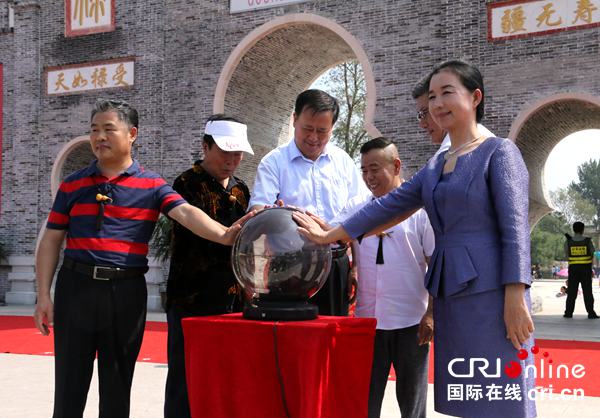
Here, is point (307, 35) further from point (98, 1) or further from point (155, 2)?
point (98, 1)

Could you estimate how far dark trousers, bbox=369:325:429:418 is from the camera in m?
3.21

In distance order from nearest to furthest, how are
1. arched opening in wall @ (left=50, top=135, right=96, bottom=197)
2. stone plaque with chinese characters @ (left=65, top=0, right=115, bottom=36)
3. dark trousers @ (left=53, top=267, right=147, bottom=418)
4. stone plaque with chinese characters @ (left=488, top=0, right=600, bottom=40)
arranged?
dark trousers @ (left=53, top=267, right=147, bottom=418) < stone plaque with chinese characters @ (left=488, top=0, right=600, bottom=40) < stone plaque with chinese characters @ (left=65, top=0, right=115, bottom=36) < arched opening in wall @ (left=50, top=135, right=96, bottom=197)

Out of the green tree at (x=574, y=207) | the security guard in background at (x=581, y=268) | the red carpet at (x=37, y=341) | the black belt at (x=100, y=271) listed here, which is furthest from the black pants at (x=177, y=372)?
the green tree at (x=574, y=207)

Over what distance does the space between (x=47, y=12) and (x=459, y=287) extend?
14789 millimetres

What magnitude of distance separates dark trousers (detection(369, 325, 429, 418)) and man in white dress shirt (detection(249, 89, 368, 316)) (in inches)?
9.9

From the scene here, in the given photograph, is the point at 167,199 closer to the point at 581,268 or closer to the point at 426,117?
the point at 426,117

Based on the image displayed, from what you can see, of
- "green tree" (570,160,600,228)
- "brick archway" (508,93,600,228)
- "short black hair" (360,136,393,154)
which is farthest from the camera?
"green tree" (570,160,600,228)

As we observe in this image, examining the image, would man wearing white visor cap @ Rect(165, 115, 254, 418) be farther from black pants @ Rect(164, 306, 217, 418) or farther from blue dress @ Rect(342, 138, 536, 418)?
blue dress @ Rect(342, 138, 536, 418)

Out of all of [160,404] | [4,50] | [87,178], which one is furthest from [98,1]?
[87,178]

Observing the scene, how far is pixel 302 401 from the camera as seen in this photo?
2254 millimetres

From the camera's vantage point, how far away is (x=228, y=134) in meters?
3.57

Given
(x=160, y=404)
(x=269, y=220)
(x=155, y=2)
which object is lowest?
(x=160, y=404)

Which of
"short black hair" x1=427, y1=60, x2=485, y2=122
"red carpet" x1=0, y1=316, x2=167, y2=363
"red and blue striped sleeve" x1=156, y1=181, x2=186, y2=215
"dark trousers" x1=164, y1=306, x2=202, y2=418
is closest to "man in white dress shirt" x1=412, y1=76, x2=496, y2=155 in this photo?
"short black hair" x1=427, y1=60, x2=485, y2=122

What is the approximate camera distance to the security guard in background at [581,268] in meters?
12.5
